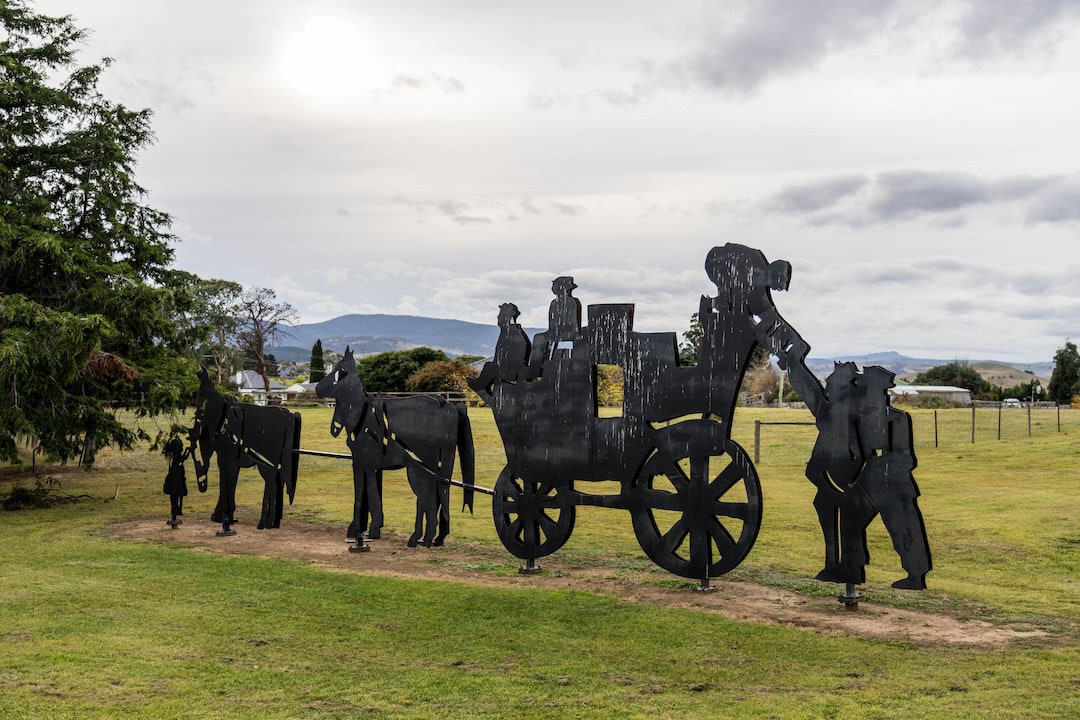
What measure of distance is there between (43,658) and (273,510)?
625 centimetres

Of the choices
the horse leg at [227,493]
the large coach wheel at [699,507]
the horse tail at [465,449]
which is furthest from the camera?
the horse leg at [227,493]

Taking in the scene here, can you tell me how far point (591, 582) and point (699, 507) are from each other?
1701mm

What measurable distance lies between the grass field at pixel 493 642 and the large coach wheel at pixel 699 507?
0.51 meters

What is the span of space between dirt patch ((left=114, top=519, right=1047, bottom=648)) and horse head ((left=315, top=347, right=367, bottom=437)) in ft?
5.64

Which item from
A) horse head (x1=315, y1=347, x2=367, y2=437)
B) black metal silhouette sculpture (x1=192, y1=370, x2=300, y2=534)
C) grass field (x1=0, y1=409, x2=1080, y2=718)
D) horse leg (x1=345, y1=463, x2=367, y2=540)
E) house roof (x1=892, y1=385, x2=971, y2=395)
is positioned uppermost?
house roof (x1=892, y1=385, x2=971, y2=395)

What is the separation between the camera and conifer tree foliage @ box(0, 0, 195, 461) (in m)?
16.4

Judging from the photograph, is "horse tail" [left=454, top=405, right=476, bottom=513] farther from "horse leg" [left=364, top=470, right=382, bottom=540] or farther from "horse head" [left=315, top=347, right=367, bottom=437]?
"horse head" [left=315, top=347, right=367, bottom=437]

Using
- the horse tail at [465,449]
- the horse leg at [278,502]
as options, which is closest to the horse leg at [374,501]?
the horse tail at [465,449]

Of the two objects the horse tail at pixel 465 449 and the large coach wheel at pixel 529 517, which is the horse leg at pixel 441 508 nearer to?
the horse tail at pixel 465 449

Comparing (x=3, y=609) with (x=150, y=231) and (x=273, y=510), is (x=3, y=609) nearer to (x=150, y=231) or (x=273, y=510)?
(x=273, y=510)

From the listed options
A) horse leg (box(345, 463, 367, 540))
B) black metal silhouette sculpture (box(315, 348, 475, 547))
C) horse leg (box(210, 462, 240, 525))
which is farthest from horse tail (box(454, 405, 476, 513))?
horse leg (box(210, 462, 240, 525))

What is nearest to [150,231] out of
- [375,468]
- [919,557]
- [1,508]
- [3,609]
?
[1,508]

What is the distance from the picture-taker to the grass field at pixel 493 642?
6.80 m

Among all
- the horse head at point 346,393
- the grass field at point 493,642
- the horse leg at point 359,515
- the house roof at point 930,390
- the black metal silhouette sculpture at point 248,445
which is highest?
the house roof at point 930,390
